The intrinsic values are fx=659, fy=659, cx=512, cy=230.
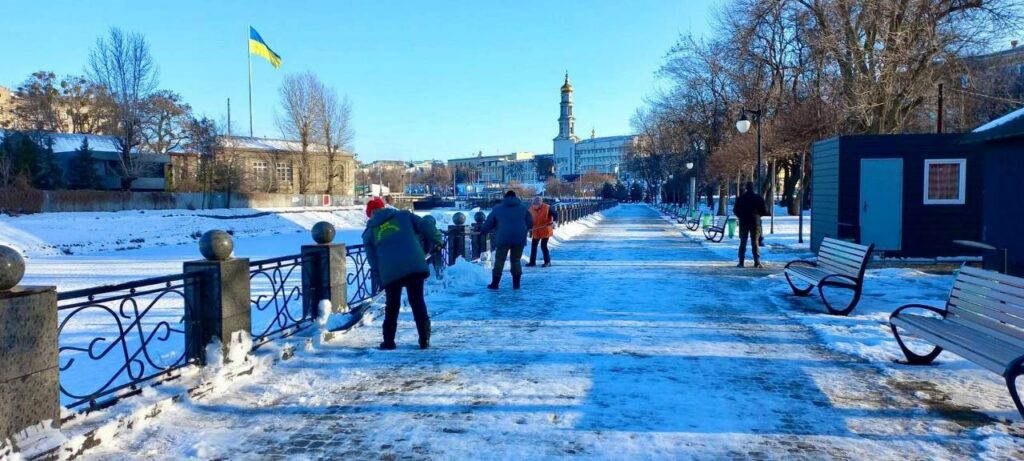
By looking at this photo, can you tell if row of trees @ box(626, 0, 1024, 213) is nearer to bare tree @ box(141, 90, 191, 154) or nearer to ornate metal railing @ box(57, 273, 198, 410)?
ornate metal railing @ box(57, 273, 198, 410)

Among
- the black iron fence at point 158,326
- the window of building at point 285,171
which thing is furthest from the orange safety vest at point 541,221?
the window of building at point 285,171

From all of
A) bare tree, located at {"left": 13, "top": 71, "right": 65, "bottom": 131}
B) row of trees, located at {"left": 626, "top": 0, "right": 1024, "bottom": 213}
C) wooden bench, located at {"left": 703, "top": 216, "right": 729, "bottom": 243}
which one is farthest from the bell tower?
wooden bench, located at {"left": 703, "top": 216, "right": 729, "bottom": 243}

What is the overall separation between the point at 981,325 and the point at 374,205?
222 inches

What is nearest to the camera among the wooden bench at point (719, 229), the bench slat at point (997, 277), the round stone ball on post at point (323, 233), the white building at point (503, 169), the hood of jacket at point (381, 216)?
the bench slat at point (997, 277)

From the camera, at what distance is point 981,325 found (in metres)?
Answer: 5.45

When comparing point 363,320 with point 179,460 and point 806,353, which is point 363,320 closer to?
point 179,460

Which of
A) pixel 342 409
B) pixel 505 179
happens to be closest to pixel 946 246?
pixel 342 409

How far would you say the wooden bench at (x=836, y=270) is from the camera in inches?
324

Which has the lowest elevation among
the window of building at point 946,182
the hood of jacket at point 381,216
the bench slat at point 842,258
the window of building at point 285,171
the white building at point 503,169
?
the bench slat at point 842,258

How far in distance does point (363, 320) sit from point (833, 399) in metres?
5.28

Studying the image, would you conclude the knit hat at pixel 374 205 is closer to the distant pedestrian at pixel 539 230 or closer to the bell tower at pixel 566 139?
the distant pedestrian at pixel 539 230

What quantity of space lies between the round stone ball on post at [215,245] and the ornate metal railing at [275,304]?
1.58ft

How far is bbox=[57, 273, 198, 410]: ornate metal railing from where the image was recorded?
4598 mm

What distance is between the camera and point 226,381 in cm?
539
